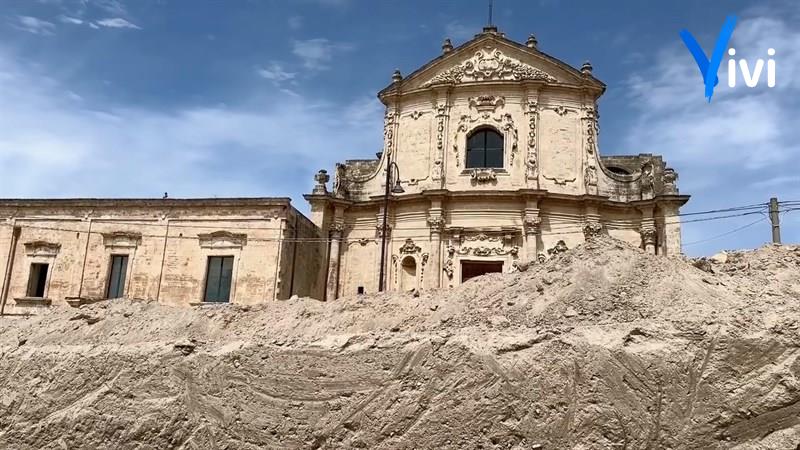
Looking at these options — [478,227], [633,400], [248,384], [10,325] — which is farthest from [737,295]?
[478,227]

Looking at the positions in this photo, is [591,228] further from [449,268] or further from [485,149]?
[449,268]

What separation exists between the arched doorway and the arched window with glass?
350cm

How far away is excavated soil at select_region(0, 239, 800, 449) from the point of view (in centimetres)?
493

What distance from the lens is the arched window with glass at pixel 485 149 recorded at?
2070 centimetres

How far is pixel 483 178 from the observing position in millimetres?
20219

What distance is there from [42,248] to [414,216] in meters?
11.4

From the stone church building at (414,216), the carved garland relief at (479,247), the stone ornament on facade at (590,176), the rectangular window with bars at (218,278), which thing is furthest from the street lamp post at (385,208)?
the stone ornament on facade at (590,176)

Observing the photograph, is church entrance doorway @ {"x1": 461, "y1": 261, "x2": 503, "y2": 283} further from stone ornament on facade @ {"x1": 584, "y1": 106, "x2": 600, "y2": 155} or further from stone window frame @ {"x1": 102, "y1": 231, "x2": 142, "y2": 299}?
stone window frame @ {"x1": 102, "y1": 231, "x2": 142, "y2": 299}

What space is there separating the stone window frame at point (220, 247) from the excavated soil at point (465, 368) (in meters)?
12.0

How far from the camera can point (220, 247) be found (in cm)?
1911

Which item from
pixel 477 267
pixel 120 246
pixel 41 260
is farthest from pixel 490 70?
pixel 41 260

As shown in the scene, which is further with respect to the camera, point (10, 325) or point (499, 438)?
point (10, 325)

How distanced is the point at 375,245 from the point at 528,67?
295 inches

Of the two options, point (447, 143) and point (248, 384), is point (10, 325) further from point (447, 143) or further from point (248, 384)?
point (447, 143)
